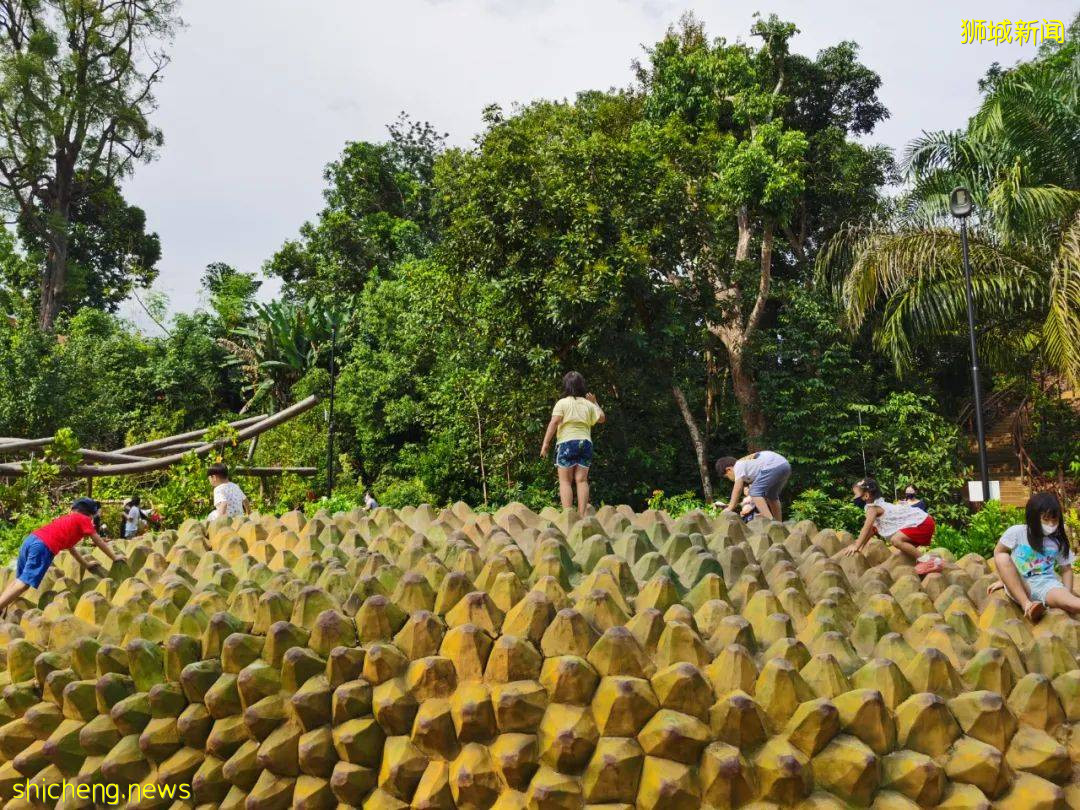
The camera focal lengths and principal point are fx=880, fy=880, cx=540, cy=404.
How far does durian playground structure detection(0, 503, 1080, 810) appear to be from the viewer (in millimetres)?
2383

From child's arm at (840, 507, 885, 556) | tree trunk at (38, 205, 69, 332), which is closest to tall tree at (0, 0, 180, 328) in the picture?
tree trunk at (38, 205, 69, 332)

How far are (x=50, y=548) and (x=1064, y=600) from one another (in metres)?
4.61

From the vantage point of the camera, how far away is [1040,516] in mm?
3828

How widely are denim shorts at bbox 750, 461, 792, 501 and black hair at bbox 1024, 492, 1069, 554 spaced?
2.27 meters

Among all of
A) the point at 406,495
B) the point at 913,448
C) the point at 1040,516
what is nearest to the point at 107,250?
the point at 406,495

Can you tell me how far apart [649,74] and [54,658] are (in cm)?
2180

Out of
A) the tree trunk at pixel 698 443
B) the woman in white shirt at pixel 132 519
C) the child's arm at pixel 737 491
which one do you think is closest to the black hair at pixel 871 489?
the child's arm at pixel 737 491

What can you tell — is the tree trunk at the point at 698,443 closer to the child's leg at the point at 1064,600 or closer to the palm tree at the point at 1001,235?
the palm tree at the point at 1001,235

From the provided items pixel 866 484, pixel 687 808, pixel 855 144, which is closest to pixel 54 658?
pixel 687 808

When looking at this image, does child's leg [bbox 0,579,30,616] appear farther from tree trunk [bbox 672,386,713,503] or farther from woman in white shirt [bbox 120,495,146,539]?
tree trunk [bbox 672,386,713,503]

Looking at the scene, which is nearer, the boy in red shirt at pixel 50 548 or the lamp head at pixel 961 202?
the boy in red shirt at pixel 50 548
